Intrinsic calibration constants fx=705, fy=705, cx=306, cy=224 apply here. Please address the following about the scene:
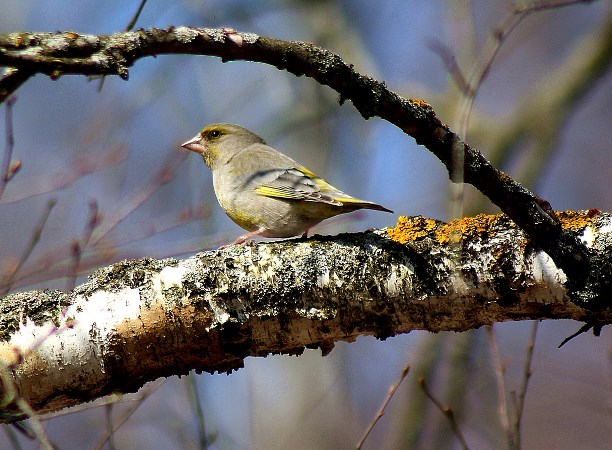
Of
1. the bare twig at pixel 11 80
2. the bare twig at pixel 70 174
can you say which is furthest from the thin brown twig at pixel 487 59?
the bare twig at pixel 70 174

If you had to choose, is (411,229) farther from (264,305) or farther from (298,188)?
(298,188)

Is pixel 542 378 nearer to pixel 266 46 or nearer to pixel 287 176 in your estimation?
pixel 287 176

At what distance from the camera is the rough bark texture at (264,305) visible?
119 inches

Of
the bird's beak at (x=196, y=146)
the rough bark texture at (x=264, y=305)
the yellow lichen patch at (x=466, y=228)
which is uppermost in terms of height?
the bird's beak at (x=196, y=146)

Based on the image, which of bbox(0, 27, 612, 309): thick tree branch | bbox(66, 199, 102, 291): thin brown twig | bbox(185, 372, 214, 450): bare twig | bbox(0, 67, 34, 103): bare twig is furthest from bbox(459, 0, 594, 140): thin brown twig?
bbox(66, 199, 102, 291): thin brown twig

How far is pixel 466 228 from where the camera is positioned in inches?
123

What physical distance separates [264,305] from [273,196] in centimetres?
180

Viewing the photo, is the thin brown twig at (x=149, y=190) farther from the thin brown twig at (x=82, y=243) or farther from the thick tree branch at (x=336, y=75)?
the thick tree branch at (x=336, y=75)

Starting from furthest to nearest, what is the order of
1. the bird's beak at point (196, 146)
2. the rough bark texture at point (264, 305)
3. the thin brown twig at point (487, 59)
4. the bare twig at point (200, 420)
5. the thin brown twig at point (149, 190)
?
the bird's beak at point (196, 146) → the thin brown twig at point (149, 190) → the bare twig at point (200, 420) → the thin brown twig at point (487, 59) → the rough bark texture at point (264, 305)

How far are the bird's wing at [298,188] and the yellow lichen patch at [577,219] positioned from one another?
149 centimetres

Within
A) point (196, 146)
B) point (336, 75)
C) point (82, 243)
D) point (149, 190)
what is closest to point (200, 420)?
point (82, 243)

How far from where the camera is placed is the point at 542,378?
8.71m

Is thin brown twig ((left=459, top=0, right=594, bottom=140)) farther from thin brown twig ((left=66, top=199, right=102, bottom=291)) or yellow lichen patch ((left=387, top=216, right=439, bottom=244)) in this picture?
thin brown twig ((left=66, top=199, right=102, bottom=291))

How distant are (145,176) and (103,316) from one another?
729 centimetres
